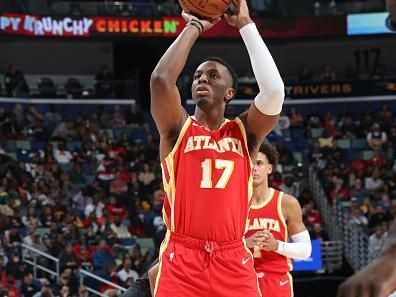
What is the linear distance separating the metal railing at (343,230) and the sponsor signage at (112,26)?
533 centimetres

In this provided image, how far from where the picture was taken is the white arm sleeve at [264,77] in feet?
14.2

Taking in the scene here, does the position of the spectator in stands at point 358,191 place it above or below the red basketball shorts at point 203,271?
below

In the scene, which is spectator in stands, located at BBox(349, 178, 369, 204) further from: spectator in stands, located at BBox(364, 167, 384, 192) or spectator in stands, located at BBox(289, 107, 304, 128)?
spectator in stands, located at BBox(289, 107, 304, 128)

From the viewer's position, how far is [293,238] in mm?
6211

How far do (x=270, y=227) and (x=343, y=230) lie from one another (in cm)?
1222

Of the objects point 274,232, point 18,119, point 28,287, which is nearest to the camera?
point 274,232

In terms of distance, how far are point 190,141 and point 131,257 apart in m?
10.9

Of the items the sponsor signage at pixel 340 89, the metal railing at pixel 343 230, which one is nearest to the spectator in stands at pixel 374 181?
the metal railing at pixel 343 230

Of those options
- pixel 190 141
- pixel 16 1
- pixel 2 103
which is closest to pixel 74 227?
pixel 2 103

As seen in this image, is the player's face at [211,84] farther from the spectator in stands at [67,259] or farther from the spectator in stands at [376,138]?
the spectator in stands at [376,138]

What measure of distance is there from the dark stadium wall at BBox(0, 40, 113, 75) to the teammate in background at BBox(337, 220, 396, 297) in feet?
77.5

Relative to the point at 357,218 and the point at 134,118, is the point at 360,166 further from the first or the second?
the point at 134,118

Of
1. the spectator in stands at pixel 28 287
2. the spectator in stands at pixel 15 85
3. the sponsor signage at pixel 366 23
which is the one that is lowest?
the spectator in stands at pixel 28 287

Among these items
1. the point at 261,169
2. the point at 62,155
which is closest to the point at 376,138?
the point at 62,155
